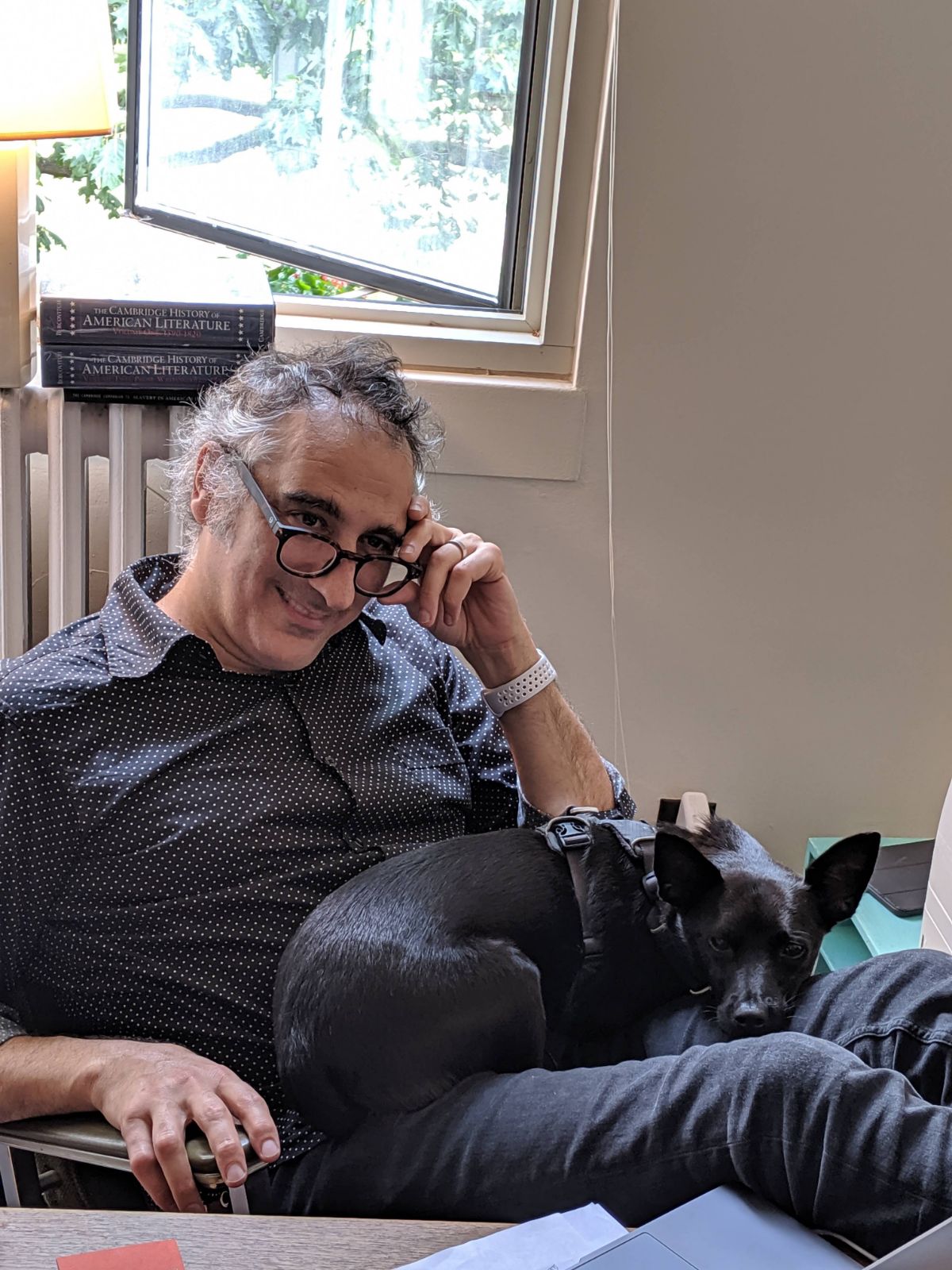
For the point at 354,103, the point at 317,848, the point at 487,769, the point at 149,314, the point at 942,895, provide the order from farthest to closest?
1. the point at 354,103
2. the point at 149,314
3. the point at 487,769
4. the point at 942,895
5. the point at 317,848

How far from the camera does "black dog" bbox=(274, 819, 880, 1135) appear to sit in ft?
3.75

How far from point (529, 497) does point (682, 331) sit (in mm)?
380

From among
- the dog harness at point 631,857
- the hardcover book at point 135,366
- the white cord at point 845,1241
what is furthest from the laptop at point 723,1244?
the hardcover book at point 135,366

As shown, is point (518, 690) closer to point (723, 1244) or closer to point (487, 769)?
point (487, 769)

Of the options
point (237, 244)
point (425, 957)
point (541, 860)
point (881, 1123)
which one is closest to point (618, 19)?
point (237, 244)

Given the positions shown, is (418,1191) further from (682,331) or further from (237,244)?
(237,244)

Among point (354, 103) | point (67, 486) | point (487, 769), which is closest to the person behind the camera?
point (487, 769)

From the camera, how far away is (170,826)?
1303 millimetres

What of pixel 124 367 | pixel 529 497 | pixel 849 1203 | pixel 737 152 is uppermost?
pixel 737 152

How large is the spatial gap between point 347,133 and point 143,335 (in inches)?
22.4

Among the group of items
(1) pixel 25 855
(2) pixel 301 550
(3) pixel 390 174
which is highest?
(3) pixel 390 174

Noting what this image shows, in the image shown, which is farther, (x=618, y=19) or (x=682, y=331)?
(x=682, y=331)

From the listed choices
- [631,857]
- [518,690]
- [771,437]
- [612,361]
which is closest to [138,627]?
[518,690]

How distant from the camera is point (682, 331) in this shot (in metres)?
2.11
